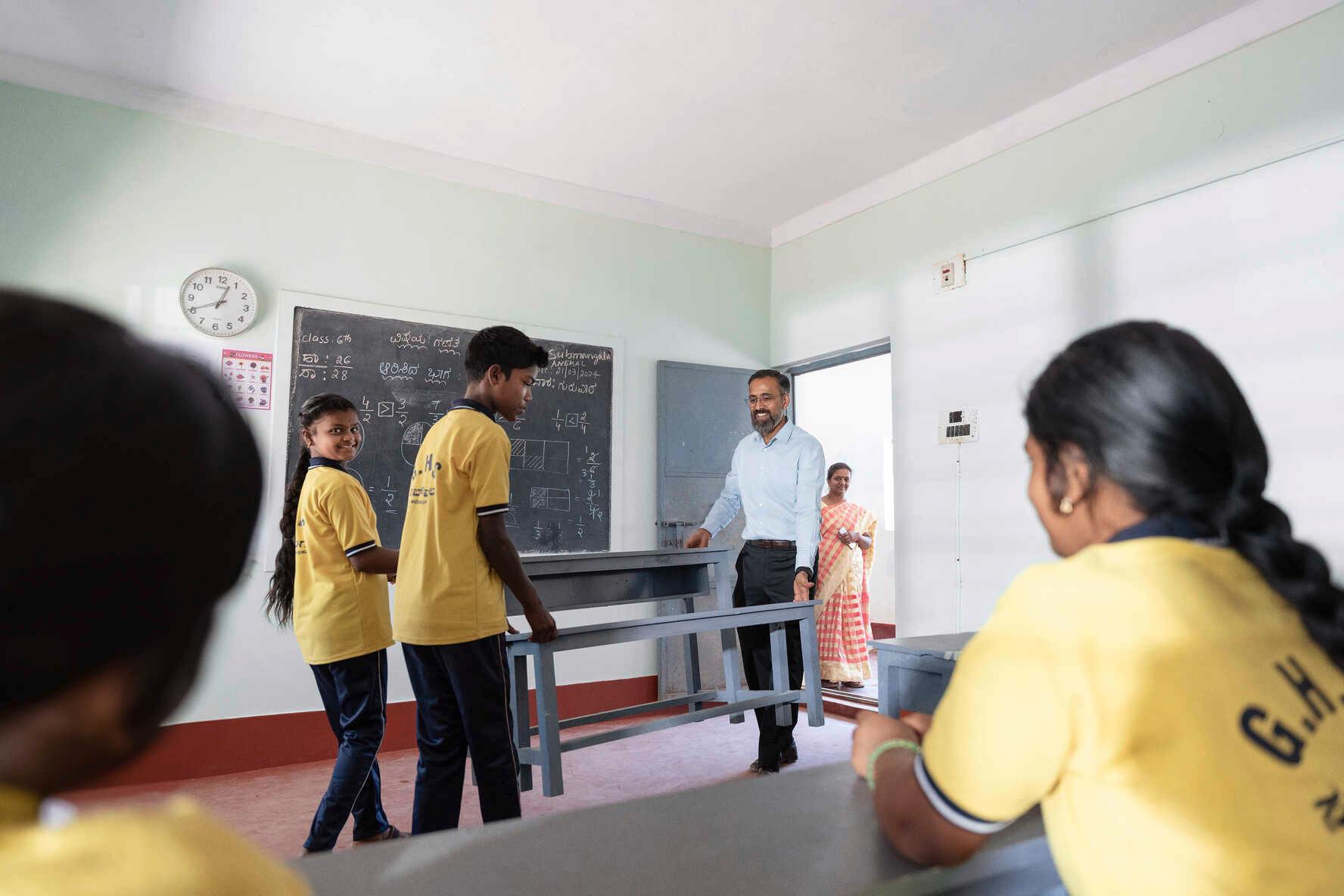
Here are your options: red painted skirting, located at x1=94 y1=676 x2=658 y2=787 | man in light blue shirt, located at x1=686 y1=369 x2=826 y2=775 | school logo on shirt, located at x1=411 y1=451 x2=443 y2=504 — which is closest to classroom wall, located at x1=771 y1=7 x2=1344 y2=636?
man in light blue shirt, located at x1=686 y1=369 x2=826 y2=775

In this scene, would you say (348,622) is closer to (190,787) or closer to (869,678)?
(190,787)

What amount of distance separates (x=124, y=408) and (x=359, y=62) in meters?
3.36

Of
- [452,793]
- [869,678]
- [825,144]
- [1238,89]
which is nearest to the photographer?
[452,793]

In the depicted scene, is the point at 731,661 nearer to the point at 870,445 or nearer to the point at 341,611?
the point at 341,611

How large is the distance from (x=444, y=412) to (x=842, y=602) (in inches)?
101

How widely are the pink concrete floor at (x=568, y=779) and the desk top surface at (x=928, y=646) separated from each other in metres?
0.88

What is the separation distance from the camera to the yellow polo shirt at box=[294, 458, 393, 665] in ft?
7.73

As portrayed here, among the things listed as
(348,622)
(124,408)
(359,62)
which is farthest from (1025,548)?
(124,408)

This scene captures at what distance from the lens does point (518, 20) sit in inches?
115

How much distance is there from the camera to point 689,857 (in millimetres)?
698

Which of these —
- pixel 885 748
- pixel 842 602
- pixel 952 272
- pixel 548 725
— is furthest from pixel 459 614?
pixel 842 602

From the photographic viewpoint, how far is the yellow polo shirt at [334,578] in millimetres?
2357

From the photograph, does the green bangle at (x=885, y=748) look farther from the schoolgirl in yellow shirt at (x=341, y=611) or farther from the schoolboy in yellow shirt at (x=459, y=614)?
the schoolgirl in yellow shirt at (x=341, y=611)

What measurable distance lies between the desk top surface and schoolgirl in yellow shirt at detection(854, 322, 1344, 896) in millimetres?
1020
